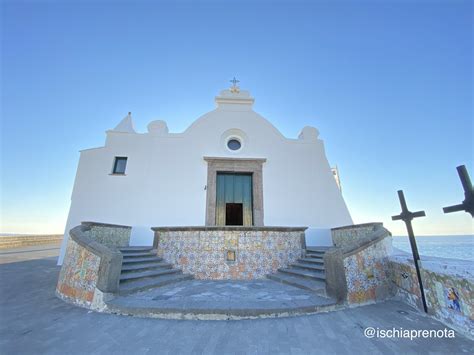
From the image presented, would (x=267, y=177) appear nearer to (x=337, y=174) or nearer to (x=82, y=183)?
(x=337, y=174)

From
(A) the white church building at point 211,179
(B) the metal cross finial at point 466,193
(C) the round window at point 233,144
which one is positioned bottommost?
(B) the metal cross finial at point 466,193

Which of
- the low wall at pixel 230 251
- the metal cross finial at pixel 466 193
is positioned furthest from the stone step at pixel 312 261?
the metal cross finial at pixel 466 193

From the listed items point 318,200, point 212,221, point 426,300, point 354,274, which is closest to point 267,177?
point 318,200

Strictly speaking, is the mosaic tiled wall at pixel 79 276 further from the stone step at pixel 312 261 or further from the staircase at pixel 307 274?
the stone step at pixel 312 261

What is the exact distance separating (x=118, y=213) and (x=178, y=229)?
3.90m

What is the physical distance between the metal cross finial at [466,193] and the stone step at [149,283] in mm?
5438

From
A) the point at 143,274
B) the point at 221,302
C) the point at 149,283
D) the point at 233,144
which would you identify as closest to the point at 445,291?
the point at 221,302

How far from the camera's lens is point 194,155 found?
9039mm

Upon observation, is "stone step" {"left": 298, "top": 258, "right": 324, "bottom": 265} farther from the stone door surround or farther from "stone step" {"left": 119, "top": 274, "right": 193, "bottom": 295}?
"stone step" {"left": 119, "top": 274, "right": 193, "bottom": 295}

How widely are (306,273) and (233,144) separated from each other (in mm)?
6579

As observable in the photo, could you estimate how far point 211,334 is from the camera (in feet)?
8.85

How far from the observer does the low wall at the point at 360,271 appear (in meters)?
3.64

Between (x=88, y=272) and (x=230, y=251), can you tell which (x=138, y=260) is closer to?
(x=88, y=272)

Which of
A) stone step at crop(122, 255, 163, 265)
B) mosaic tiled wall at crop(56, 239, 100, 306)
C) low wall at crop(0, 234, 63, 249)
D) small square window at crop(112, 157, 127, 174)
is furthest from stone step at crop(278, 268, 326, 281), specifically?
low wall at crop(0, 234, 63, 249)
